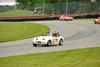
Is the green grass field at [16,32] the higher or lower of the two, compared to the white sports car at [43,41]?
lower

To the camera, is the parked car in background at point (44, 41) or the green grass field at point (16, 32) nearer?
the parked car in background at point (44, 41)

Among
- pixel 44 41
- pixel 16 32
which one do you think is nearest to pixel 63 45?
pixel 44 41

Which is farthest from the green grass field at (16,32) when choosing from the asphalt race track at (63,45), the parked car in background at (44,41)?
the parked car in background at (44,41)

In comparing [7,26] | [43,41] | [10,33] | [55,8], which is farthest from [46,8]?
[43,41]

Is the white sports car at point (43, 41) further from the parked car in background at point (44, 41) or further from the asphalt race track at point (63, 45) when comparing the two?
the asphalt race track at point (63, 45)

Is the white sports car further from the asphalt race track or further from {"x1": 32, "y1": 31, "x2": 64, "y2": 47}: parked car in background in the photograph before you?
the asphalt race track

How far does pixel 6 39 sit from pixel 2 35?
149 inches

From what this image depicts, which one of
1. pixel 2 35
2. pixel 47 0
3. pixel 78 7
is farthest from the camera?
pixel 47 0

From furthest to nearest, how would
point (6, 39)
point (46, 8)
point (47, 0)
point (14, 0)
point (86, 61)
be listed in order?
point (14, 0)
point (47, 0)
point (46, 8)
point (6, 39)
point (86, 61)

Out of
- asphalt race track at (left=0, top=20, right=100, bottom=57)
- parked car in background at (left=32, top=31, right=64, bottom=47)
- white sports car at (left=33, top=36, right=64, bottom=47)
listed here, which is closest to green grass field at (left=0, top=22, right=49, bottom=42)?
asphalt race track at (left=0, top=20, right=100, bottom=57)

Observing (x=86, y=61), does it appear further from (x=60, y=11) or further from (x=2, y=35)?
(x=60, y=11)

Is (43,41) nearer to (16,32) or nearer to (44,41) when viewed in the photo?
(44,41)

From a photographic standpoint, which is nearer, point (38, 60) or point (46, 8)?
point (38, 60)

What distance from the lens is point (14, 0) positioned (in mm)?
160750
